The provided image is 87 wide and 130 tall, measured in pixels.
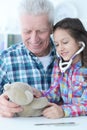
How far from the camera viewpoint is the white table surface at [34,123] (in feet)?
3.44

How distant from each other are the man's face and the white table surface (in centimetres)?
46

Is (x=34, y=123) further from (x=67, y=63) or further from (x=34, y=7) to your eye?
(x=34, y=7)

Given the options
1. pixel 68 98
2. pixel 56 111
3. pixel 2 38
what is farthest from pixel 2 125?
pixel 2 38

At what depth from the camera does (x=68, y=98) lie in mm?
1402

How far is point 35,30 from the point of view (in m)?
1.49

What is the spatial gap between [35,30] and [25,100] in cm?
44

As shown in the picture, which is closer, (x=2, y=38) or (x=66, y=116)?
(x=66, y=116)

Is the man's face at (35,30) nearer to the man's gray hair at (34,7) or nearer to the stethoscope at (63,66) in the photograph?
the man's gray hair at (34,7)

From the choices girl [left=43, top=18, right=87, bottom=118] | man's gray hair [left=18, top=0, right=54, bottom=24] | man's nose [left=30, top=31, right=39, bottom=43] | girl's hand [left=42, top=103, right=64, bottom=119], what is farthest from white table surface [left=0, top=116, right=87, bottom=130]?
man's gray hair [left=18, top=0, right=54, bottom=24]

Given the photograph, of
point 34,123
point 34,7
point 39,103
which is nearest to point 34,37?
point 34,7

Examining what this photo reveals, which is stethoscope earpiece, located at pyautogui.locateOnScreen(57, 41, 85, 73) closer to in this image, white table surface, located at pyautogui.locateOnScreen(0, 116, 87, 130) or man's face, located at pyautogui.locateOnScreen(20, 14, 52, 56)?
man's face, located at pyautogui.locateOnScreen(20, 14, 52, 56)

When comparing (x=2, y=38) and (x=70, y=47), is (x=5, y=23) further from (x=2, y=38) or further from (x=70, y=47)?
(x=70, y=47)

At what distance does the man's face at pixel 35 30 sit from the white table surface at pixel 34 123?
46 cm

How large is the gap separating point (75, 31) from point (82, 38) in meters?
0.05
